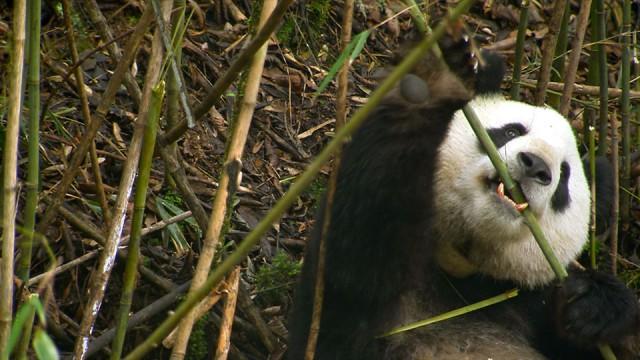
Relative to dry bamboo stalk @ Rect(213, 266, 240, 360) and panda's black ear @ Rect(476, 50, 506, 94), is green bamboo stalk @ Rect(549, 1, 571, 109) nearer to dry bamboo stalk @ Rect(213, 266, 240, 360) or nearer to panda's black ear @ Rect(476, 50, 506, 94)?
panda's black ear @ Rect(476, 50, 506, 94)

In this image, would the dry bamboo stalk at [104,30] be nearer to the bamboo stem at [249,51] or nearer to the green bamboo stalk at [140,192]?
the bamboo stem at [249,51]

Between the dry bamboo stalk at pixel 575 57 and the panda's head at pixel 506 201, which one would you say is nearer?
the panda's head at pixel 506 201

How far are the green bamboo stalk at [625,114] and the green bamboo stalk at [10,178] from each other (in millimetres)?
3182

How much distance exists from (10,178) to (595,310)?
7.79ft

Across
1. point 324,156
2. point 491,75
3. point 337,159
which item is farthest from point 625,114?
point 324,156

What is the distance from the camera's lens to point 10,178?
2568 millimetres

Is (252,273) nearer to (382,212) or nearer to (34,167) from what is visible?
(382,212)

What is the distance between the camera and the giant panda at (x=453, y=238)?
3355mm

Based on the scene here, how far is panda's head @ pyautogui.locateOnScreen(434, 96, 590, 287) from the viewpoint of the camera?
12.0 ft

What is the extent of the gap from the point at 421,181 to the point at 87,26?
2.57 m

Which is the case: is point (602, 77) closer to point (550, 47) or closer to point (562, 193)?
point (550, 47)


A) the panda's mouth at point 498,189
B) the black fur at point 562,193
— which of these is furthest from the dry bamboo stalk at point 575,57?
the panda's mouth at point 498,189

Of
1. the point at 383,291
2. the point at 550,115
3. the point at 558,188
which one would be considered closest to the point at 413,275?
the point at 383,291

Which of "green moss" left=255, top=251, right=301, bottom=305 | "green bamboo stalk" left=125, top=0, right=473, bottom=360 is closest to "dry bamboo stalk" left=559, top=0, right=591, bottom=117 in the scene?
"green moss" left=255, top=251, right=301, bottom=305
